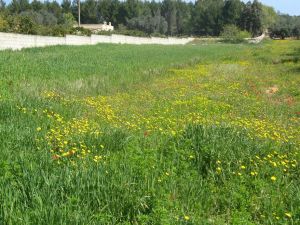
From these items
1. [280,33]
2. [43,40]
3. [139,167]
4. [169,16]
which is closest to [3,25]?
[43,40]

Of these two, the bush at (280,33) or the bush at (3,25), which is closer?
the bush at (3,25)

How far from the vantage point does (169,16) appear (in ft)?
509

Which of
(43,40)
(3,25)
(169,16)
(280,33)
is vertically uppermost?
(169,16)

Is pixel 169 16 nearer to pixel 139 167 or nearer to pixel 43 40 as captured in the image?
pixel 43 40

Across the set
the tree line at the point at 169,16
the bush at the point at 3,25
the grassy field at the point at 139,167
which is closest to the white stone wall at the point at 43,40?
the bush at the point at 3,25

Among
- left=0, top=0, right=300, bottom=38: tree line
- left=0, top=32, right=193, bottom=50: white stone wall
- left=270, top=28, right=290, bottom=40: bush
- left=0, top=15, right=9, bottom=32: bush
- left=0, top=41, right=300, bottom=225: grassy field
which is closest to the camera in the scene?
left=0, top=41, right=300, bottom=225: grassy field

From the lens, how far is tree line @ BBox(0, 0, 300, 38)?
128000mm

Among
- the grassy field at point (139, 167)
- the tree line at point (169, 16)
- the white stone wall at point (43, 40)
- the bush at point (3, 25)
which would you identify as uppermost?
the tree line at point (169, 16)

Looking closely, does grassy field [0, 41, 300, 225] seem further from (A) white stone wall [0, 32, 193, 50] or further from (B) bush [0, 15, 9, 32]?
(B) bush [0, 15, 9, 32]

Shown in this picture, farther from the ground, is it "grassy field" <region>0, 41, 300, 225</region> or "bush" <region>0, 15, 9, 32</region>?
"bush" <region>0, 15, 9, 32</region>

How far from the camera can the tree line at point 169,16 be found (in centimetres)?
12800

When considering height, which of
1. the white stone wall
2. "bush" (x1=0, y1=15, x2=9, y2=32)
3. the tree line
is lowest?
the white stone wall

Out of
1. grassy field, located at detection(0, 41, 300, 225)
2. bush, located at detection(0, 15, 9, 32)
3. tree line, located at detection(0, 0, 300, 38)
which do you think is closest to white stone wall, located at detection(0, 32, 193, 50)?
bush, located at detection(0, 15, 9, 32)

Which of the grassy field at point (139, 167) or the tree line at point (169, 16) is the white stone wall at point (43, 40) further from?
the tree line at point (169, 16)
